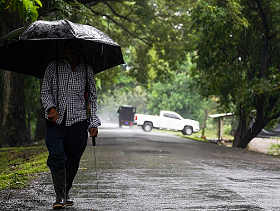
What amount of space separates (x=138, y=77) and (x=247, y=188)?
2138 cm

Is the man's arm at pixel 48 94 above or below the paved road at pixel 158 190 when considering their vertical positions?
above

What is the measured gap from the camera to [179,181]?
7133mm

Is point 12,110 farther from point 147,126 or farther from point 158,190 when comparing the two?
point 147,126

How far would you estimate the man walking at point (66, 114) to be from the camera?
188 inches

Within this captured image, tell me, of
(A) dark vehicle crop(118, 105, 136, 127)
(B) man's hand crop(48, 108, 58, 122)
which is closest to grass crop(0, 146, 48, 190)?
(B) man's hand crop(48, 108, 58, 122)

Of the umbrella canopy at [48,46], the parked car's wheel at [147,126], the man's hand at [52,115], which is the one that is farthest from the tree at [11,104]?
the parked car's wheel at [147,126]

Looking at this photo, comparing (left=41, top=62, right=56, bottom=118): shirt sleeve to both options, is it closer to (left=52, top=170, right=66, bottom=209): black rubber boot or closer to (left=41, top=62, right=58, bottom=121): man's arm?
(left=41, top=62, right=58, bottom=121): man's arm

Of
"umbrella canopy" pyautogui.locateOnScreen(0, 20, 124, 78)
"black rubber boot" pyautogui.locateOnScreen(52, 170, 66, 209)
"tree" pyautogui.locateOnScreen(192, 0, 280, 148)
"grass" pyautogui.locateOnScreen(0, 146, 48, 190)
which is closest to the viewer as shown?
"black rubber boot" pyautogui.locateOnScreen(52, 170, 66, 209)

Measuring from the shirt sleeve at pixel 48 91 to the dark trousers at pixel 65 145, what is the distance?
0.69 ft

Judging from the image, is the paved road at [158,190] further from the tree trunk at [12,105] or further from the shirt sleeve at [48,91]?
the tree trunk at [12,105]

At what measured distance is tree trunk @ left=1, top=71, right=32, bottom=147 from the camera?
14340mm

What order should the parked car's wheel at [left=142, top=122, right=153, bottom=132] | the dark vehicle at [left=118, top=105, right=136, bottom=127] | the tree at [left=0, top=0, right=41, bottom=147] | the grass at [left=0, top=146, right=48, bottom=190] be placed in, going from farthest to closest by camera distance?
the dark vehicle at [left=118, top=105, right=136, bottom=127], the parked car's wheel at [left=142, top=122, right=153, bottom=132], the tree at [left=0, top=0, right=41, bottom=147], the grass at [left=0, top=146, right=48, bottom=190]

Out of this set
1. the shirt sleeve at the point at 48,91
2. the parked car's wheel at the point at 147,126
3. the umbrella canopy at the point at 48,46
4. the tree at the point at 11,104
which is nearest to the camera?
the shirt sleeve at the point at 48,91

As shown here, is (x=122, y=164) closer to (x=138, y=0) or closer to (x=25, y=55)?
(x=25, y=55)
